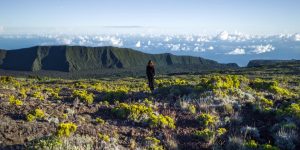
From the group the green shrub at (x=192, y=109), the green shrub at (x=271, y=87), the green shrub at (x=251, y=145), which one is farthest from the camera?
the green shrub at (x=271, y=87)

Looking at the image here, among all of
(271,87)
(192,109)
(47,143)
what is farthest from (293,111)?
(47,143)

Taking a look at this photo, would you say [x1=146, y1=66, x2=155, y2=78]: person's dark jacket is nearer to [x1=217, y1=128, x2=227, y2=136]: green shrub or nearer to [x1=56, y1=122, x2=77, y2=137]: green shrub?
[x1=217, y1=128, x2=227, y2=136]: green shrub

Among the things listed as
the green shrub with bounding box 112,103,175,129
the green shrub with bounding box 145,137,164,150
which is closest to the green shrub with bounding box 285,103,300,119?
the green shrub with bounding box 112,103,175,129

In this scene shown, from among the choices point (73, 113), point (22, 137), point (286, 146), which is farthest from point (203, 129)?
point (22, 137)

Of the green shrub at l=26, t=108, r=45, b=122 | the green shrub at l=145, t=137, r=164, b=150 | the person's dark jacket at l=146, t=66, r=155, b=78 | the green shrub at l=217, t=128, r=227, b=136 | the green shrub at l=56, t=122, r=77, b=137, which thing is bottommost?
the green shrub at l=145, t=137, r=164, b=150

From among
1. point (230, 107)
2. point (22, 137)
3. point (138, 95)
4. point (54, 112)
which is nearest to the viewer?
point (22, 137)

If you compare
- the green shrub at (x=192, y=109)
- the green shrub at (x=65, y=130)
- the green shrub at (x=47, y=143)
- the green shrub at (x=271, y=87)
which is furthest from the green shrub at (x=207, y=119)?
the green shrub at (x=271, y=87)

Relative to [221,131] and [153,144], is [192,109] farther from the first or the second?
[153,144]

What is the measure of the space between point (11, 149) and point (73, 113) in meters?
3.82

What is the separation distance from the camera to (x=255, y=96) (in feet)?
53.3

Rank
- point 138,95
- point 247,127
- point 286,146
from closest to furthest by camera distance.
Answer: point 286,146, point 247,127, point 138,95

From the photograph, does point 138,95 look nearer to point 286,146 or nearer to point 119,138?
point 119,138

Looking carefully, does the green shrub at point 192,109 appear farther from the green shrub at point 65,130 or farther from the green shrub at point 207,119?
the green shrub at point 65,130

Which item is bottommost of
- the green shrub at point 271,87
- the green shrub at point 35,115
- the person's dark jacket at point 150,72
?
the green shrub at point 35,115
